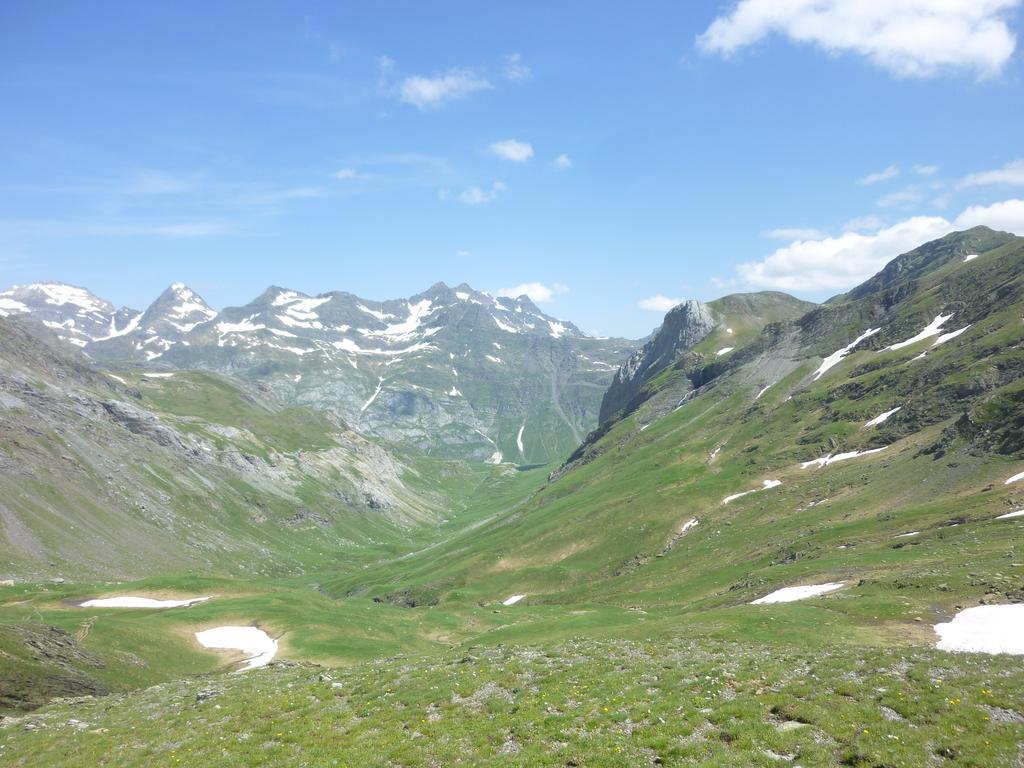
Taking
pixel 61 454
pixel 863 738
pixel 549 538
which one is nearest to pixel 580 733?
pixel 863 738

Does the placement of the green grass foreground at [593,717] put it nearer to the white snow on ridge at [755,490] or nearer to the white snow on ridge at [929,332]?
the white snow on ridge at [755,490]

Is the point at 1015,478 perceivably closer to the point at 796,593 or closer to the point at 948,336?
the point at 796,593

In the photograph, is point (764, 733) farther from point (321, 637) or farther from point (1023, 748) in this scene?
point (321, 637)

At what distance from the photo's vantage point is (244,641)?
74562mm

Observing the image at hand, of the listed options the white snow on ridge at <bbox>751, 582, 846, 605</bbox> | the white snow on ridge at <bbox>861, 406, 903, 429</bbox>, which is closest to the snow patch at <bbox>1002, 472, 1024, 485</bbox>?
the white snow on ridge at <bbox>751, 582, 846, 605</bbox>

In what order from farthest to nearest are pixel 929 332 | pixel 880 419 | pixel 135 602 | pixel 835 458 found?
1. pixel 929 332
2. pixel 880 419
3. pixel 835 458
4. pixel 135 602

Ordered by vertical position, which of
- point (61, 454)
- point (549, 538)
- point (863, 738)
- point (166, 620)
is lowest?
point (549, 538)

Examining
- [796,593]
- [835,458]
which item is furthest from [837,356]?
[796,593]

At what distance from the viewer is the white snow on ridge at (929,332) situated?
484ft

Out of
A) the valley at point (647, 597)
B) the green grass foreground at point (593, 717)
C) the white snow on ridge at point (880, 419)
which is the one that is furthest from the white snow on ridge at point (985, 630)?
the white snow on ridge at point (880, 419)

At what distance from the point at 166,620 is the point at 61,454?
129032mm

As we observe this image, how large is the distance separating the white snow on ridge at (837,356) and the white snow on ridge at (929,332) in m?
14.1

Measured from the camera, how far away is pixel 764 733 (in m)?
21.3

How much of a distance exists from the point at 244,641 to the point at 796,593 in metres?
65.2
